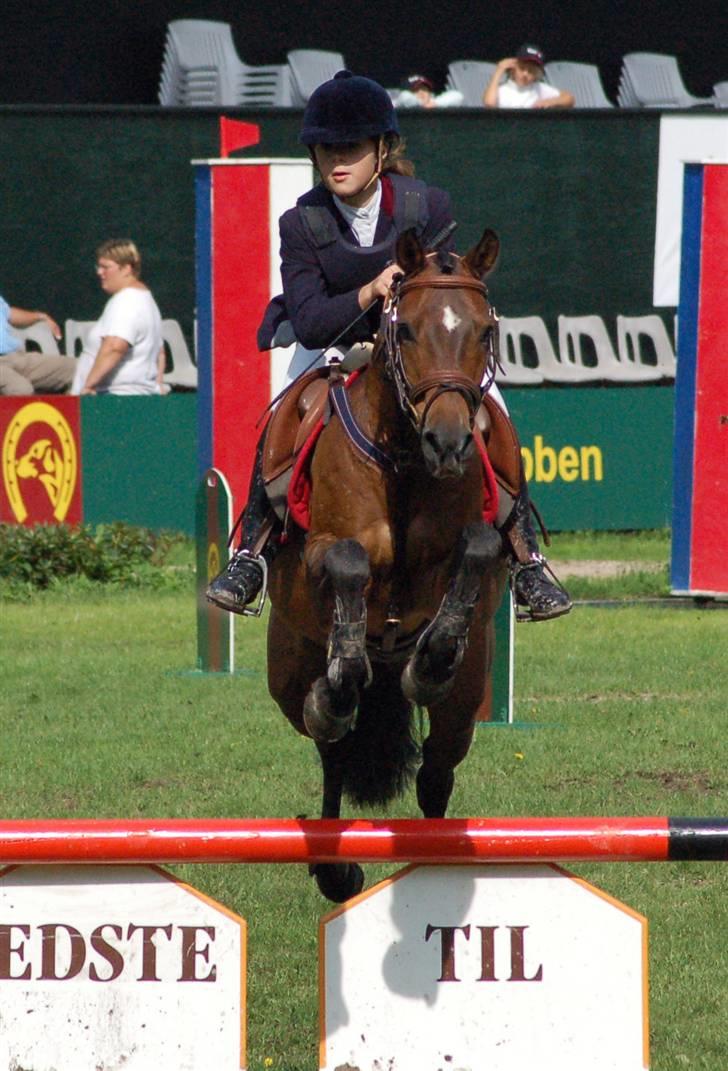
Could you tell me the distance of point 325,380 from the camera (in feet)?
20.1

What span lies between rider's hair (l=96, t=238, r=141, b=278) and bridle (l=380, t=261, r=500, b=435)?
9983 mm

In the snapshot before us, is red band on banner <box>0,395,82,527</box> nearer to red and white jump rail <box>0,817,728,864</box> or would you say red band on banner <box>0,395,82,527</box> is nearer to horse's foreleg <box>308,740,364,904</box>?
horse's foreleg <box>308,740,364,904</box>

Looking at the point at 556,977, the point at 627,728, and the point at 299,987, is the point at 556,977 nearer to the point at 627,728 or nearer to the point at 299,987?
the point at 299,987

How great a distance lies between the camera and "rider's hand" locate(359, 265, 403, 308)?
5.45 m

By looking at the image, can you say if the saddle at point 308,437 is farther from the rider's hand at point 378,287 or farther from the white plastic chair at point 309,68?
the white plastic chair at point 309,68

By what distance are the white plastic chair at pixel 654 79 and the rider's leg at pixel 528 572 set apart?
50.7 ft

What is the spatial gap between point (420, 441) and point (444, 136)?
11921 mm

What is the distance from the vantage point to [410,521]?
18.0 ft

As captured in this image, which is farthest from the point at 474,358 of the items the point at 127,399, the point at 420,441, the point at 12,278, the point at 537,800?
the point at 12,278

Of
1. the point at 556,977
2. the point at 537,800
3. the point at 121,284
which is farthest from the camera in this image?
the point at 121,284

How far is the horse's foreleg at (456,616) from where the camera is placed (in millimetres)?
5293

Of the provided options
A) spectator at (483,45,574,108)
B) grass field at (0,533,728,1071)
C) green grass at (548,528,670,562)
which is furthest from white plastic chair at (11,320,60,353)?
spectator at (483,45,574,108)

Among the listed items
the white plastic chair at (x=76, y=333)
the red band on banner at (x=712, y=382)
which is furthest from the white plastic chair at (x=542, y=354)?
the red band on banner at (x=712, y=382)

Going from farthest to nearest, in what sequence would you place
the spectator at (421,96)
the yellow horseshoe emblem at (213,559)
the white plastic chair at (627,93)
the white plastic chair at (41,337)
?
the white plastic chair at (627,93) → the spectator at (421,96) → the white plastic chair at (41,337) → the yellow horseshoe emblem at (213,559)
